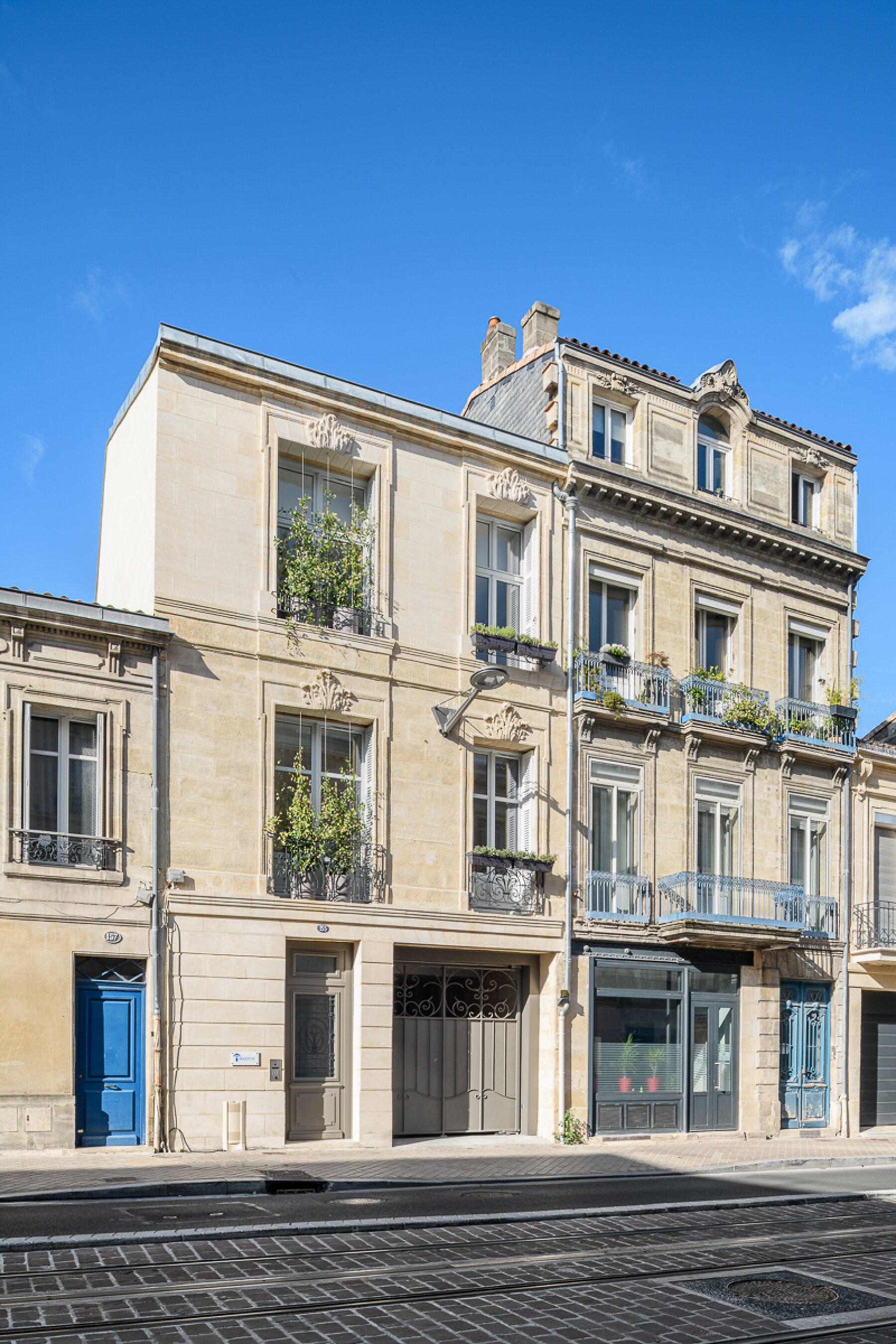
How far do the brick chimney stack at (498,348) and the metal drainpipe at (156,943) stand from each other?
12.3 metres

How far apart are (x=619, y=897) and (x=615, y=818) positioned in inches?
54.5

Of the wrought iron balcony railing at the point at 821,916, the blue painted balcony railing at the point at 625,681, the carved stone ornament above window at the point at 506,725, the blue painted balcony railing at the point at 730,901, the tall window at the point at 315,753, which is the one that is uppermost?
the blue painted balcony railing at the point at 625,681

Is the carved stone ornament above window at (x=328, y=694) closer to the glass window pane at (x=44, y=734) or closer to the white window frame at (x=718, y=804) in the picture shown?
the glass window pane at (x=44, y=734)

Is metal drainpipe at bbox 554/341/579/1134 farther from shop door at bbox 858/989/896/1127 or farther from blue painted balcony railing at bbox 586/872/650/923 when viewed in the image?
shop door at bbox 858/989/896/1127

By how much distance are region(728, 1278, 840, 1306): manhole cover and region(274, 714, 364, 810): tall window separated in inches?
416

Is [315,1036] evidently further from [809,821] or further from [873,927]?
[873,927]

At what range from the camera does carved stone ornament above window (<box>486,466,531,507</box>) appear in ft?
71.5

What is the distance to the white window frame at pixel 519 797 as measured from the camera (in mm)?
21234

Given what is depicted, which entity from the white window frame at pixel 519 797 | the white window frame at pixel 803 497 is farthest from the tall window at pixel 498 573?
the white window frame at pixel 803 497

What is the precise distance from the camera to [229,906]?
17969mm

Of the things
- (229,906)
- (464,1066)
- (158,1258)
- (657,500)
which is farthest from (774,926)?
(158,1258)

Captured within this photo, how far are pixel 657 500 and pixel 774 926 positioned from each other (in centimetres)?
794

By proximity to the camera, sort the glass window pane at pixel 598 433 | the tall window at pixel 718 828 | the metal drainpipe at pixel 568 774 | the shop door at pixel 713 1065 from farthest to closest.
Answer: the tall window at pixel 718 828 < the glass window pane at pixel 598 433 < the shop door at pixel 713 1065 < the metal drainpipe at pixel 568 774

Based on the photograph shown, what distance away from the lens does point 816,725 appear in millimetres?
25734
